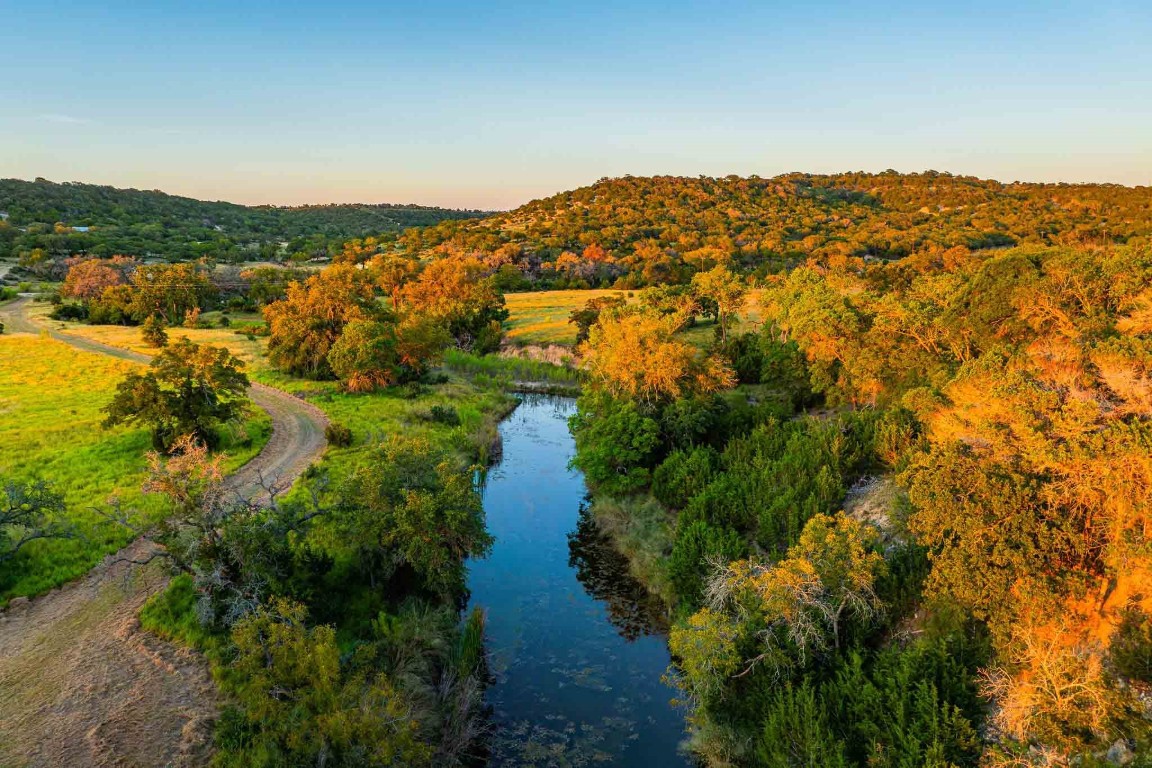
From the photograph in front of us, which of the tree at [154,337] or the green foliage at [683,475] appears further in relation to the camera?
the tree at [154,337]

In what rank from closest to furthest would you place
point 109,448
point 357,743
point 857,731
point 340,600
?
1. point 357,743
2. point 857,731
3. point 340,600
4. point 109,448

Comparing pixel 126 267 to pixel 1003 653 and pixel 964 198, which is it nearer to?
pixel 1003 653

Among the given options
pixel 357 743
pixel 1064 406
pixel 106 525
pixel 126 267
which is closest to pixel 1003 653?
pixel 1064 406

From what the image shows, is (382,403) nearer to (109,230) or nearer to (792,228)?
(792,228)

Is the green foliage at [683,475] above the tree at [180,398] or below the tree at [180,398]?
below

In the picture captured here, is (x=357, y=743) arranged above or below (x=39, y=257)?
below

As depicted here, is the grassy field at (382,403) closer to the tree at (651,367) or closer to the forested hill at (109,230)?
the tree at (651,367)

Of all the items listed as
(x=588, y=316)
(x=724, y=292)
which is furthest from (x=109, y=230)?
(x=724, y=292)

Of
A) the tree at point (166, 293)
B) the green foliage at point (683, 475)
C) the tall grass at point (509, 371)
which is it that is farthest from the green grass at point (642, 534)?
the tree at point (166, 293)
